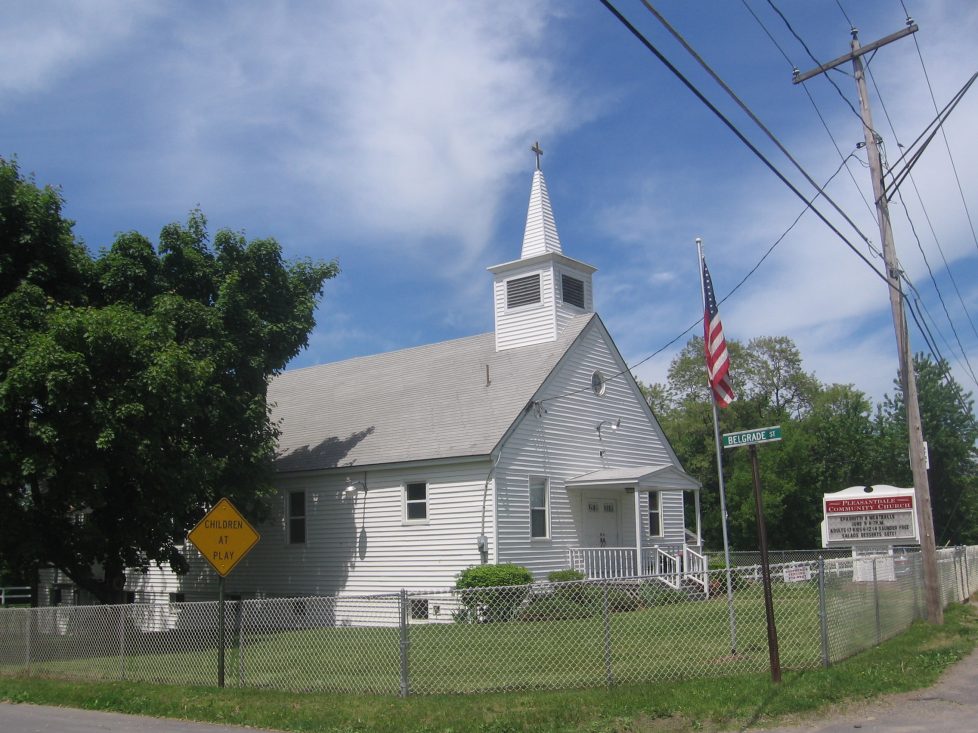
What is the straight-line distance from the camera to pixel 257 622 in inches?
483

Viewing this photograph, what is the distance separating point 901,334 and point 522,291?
11054 millimetres

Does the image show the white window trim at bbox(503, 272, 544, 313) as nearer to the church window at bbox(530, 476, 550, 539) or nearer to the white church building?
the white church building

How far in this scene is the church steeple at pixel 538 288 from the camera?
2461cm

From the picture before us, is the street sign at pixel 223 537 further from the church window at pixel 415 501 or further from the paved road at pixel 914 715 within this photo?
the church window at pixel 415 501

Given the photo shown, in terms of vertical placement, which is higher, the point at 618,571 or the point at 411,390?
the point at 411,390

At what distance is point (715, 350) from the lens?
49.0 ft

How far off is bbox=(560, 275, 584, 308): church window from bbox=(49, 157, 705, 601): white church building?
4 cm

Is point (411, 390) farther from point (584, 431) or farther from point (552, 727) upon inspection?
point (552, 727)

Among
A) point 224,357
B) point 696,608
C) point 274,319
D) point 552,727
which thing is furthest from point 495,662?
point 274,319

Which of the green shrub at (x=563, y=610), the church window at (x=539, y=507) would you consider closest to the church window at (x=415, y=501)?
the church window at (x=539, y=507)

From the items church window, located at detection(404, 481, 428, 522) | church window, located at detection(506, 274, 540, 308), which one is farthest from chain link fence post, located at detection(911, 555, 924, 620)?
church window, located at detection(506, 274, 540, 308)

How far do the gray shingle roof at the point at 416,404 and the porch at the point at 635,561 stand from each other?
3.99m

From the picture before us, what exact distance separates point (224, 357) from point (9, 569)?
605 centimetres

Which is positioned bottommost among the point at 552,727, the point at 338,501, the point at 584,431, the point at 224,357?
the point at 552,727
